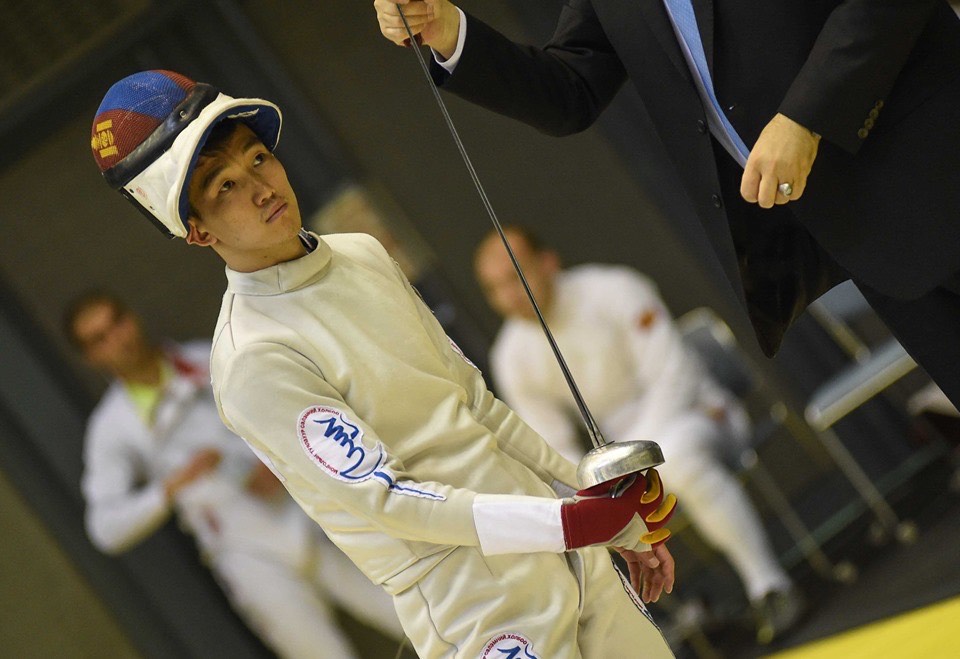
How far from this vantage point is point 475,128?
13.2 feet

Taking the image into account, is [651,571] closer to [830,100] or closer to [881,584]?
[830,100]

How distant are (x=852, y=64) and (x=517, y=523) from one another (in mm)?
781

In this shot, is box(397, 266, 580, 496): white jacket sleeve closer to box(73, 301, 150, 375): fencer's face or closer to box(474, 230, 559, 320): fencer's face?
box(474, 230, 559, 320): fencer's face

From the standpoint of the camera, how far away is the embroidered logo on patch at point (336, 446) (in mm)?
1525

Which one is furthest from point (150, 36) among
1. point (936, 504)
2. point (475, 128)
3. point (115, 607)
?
point (936, 504)

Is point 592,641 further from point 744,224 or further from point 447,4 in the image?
point 447,4

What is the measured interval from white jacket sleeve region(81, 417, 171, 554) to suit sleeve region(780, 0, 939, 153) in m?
3.06

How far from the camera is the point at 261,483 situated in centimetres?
402

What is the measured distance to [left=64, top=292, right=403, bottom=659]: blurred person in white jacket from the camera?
157 inches

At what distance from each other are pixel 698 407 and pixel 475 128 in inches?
50.3

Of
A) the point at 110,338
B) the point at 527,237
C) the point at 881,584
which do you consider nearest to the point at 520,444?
the point at 527,237

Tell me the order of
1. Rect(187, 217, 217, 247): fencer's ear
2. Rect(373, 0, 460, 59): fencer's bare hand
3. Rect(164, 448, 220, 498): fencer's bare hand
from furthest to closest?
Rect(164, 448, 220, 498): fencer's bare hand
Rect(373, 0, 460, 59): fencer's bare hand
Rect(187, 217, 217, 247): fencer's ear

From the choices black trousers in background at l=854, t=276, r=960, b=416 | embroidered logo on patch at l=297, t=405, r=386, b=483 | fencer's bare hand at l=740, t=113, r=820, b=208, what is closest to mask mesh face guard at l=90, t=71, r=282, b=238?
embroidered logo on patch at l=297, t=405, r=386, b=483

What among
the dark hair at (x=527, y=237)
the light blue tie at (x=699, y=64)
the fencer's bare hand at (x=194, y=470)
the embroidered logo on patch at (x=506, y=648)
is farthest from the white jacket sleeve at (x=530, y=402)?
the embroidered logo on patch at (x=506, y=648)
